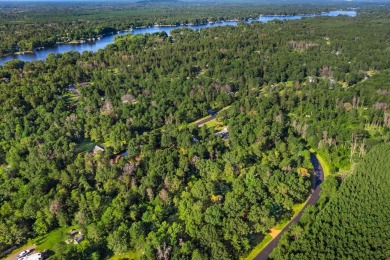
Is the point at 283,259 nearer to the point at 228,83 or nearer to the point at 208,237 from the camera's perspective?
the point at 208,237

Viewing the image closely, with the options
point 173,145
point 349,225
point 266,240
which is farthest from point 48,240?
point 349,225

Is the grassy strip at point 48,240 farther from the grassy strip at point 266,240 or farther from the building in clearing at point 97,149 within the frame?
the grassy strip at point 266,240

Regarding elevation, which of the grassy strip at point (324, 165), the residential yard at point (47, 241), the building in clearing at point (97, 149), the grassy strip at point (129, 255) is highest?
the building in clearing at point (97, 149)

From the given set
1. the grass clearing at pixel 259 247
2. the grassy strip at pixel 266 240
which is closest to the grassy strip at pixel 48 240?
the grass clearing at pixel 259 247

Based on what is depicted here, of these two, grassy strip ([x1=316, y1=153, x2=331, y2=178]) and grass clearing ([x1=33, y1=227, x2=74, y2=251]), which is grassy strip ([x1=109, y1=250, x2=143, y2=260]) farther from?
grassy strip ([x1=316, y1=153, x2=331, y2=178])

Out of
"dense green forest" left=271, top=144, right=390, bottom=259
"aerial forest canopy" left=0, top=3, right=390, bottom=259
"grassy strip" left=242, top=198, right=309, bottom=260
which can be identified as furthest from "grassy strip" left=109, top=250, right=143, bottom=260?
"dense green forest" left=271, top=144, right=390, bottom=259

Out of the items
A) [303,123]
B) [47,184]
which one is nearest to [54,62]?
[47,184]

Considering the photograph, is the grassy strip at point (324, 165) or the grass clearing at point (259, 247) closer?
the grass clearing at point (259, 247)
